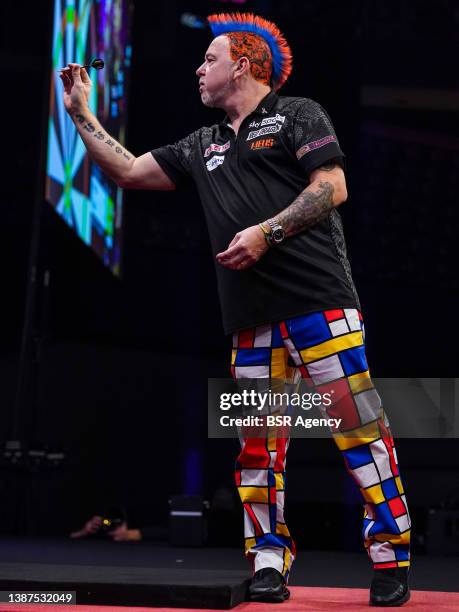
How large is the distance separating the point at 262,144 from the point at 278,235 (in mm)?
291

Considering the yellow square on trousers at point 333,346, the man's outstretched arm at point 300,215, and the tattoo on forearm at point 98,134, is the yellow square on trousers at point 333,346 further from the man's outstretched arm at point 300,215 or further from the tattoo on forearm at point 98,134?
the tattoo on forearm at point 98,134

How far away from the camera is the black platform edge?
2035 mm

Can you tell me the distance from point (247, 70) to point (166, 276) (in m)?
6.07

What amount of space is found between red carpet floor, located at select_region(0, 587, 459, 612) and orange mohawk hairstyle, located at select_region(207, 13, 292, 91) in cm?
138

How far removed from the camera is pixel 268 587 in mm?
2240

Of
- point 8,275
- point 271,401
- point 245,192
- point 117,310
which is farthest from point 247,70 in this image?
point 117,310

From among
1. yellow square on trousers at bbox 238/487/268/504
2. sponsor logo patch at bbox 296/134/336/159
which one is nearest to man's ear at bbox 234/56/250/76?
sponsor logo patch at bbox 296/134/336/159

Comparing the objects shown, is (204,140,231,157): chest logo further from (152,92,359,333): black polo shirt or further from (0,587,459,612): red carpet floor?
(0,587,459,612): red carpet floor

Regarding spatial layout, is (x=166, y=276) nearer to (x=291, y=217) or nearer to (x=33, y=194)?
A: (x=33, y=194)

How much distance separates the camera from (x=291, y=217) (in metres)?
2.26

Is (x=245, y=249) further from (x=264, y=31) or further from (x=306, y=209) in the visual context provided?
(x=264, y=31)

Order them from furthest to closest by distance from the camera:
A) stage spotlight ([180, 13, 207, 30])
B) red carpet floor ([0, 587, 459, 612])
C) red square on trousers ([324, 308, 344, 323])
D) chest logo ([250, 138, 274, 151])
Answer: stage spotlight ([180, 13, 207, 30]), chest logo ([250, 138, 274, 151]), red square on trousers ([324, 308, 344, 323]), red carpet floor ([0, 587, 459, 612])

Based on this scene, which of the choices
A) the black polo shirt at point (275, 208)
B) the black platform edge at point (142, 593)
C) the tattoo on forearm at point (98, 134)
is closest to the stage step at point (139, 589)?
the black platform edge at point (142, 593)

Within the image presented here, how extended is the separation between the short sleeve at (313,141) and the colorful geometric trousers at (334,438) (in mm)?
382
